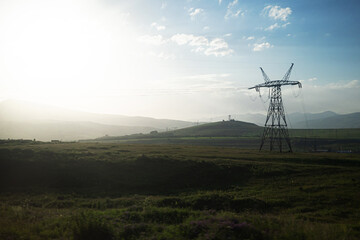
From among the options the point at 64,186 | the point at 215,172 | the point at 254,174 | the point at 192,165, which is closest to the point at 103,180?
the point at 64,186

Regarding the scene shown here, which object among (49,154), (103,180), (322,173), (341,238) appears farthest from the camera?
(49,154)

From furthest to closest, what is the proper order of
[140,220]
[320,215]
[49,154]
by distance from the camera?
1. [49,154]
2. [320,215]
3. [140,220]

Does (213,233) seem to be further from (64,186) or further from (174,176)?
(64,186)

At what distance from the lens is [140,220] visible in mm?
15523

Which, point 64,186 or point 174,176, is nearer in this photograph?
point 64,186

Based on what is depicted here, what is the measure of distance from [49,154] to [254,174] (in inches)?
1260

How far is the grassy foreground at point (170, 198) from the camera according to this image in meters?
12.9

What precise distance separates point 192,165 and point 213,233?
23179 millimetres

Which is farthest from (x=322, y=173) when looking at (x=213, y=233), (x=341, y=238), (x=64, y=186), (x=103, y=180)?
(x=64, y=186)

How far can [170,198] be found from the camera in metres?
21.8

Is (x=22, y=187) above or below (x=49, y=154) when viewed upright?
below

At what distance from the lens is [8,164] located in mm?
33375

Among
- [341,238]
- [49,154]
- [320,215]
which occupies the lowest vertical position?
[320,215]

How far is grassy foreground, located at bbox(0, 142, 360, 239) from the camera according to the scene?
12.9 m
